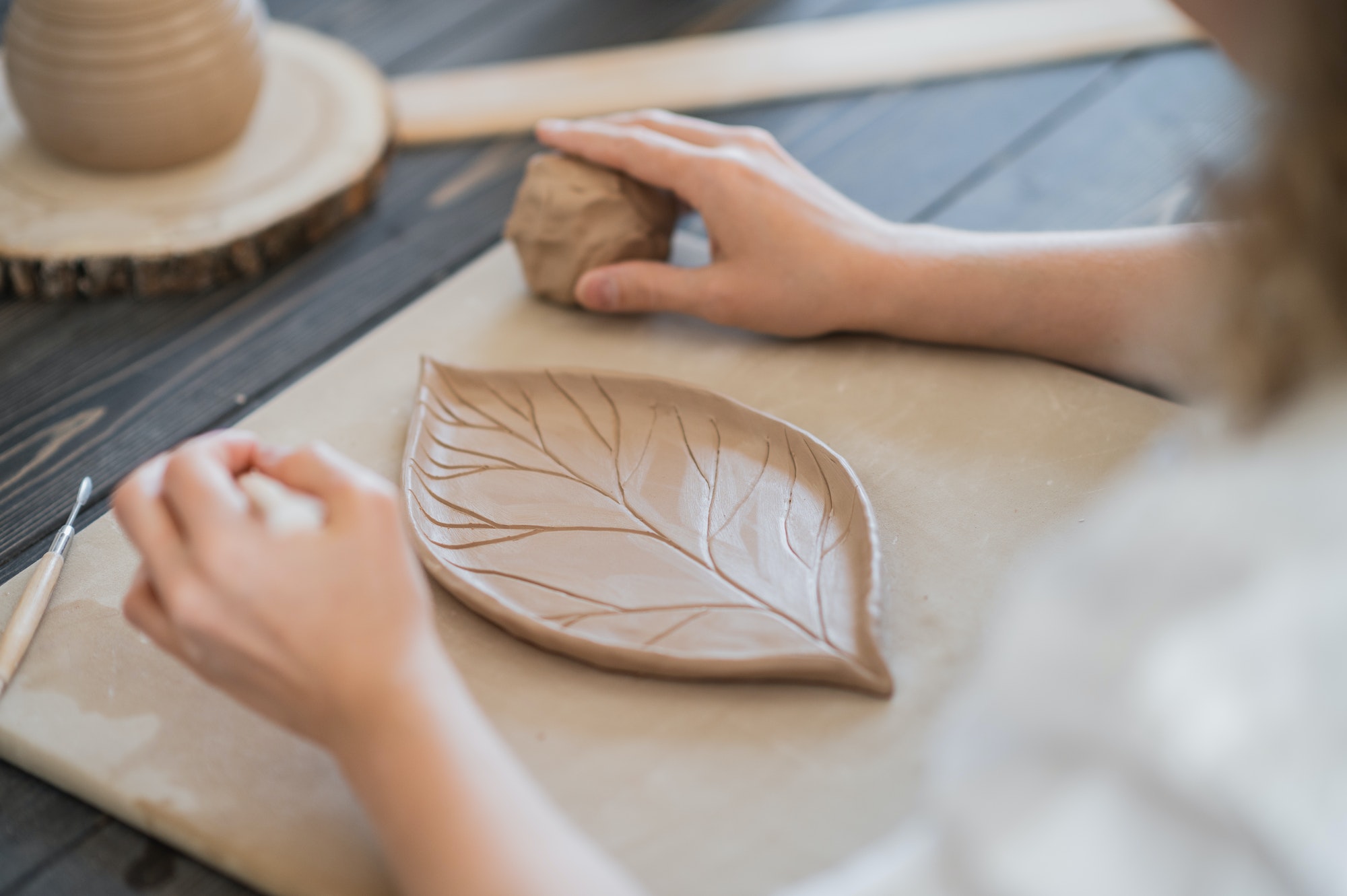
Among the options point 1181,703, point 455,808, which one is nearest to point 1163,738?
point 1181,703

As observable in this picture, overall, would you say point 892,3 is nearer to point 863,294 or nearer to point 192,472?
point 863,294

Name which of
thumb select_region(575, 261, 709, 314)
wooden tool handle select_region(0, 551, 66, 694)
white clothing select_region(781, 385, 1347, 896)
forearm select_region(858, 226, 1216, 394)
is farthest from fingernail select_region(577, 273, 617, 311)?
→ white clothing select_region(781, 385, 1347, 896)

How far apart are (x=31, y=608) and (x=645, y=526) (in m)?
0.45

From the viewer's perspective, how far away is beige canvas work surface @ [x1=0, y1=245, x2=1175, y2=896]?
63 centimetres

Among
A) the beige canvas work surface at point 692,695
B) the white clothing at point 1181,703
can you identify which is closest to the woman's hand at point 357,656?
the beige canvas work surface at point 692,695

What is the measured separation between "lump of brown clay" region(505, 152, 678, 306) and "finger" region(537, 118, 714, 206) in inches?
0.6

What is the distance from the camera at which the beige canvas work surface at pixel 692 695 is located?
63 centimetres

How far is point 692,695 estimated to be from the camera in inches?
27.5

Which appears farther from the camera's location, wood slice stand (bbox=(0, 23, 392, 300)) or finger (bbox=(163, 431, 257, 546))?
wood slice stand (bbox=(0, 23, 392, 300))

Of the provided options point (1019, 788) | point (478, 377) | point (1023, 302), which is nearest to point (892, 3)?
point (1023, 302)

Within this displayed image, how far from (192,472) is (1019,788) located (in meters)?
0.44

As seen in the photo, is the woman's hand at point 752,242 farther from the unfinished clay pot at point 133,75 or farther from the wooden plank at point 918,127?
the unfinished clay pot at point 133,75

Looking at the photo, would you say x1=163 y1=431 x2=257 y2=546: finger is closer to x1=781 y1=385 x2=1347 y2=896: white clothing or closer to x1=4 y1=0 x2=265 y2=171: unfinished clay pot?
x1=781 y1=385 x2=1347 y2=896: white clothing

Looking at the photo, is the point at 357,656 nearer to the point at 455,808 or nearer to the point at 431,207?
the point at 455,808
